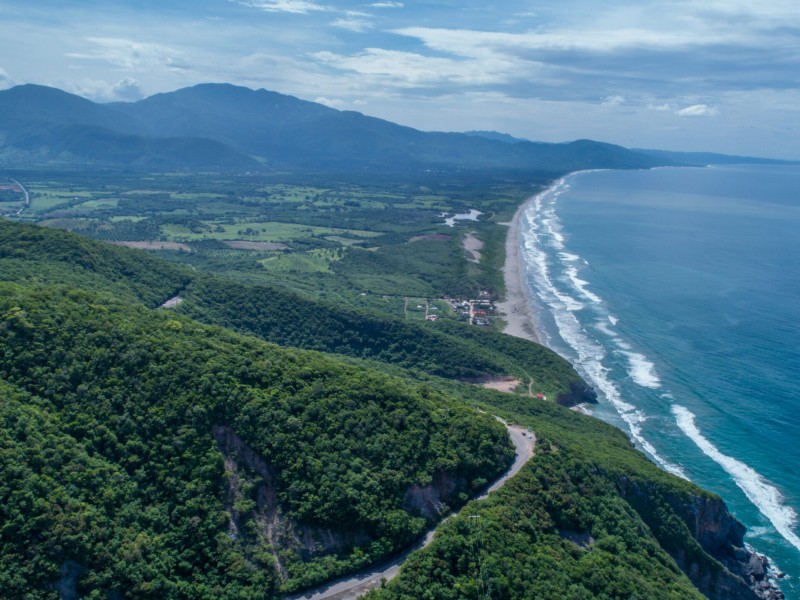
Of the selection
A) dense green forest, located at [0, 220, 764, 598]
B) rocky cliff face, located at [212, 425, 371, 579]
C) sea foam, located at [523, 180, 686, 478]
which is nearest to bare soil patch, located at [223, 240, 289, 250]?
sea foam, located at [523, 180, 686, 478]

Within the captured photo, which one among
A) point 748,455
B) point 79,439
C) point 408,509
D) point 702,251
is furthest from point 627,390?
point 702,251

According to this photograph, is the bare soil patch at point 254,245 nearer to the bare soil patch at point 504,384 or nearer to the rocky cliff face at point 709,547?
the bare soil patch at point 504,384

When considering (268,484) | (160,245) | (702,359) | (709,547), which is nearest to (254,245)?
(160,245)

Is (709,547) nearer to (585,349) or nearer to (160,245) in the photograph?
(585,349)

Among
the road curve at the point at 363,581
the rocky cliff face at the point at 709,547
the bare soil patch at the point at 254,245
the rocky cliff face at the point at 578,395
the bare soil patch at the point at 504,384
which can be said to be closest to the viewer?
the road curve at the point at 363,581

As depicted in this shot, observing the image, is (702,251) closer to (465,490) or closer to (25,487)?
(465,490)

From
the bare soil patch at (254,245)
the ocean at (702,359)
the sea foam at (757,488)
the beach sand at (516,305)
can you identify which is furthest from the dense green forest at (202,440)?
the bare soil patch at (254,245)
